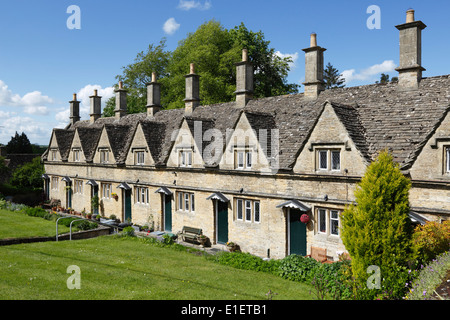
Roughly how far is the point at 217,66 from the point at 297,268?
33.9 m

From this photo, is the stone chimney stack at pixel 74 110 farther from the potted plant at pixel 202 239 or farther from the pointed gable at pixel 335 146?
the pointed gable at pixel 335 146

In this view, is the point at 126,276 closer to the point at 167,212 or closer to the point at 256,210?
the point at 256,210

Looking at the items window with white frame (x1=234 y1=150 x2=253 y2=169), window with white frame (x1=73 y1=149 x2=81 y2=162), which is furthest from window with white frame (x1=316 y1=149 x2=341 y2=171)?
window with white frame (x1=73 y1=149 x2=81 y2=162)

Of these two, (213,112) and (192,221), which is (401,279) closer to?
(192,221)

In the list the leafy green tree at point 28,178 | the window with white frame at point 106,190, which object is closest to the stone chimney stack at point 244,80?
the window with white frame at point 106,190

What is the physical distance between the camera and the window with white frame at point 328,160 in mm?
18500

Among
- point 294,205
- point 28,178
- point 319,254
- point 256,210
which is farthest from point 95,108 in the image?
point 319,254

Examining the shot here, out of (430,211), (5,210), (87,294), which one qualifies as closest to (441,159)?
(430,211)

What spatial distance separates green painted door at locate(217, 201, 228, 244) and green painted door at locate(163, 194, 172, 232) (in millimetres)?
5068

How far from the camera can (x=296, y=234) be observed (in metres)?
20.0

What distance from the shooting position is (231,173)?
22.9 meters

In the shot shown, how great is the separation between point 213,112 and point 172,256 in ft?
42.7

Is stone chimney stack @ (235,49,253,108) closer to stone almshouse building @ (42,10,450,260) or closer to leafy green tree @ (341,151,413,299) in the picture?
stone almshouse building @ (42,10,450,260)

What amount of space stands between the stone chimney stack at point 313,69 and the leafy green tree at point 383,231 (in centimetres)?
1082
